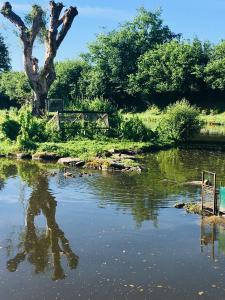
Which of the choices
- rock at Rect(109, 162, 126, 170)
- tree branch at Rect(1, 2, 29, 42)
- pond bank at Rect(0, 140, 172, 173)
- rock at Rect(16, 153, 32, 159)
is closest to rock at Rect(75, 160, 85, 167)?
pond bank at Rect(0, 140, 172, 173)

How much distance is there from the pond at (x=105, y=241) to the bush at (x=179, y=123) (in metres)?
17.7

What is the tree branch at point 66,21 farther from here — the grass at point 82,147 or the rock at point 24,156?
the rock at point 24,156

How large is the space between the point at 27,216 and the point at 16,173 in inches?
391

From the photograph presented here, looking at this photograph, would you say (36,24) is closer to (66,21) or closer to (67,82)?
(66,21)

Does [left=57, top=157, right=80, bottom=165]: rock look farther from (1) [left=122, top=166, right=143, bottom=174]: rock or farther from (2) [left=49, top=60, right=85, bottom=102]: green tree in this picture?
(2) [left=49, top=60, right=85, bottom=102]: green tree

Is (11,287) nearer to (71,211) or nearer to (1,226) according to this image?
(1,226)

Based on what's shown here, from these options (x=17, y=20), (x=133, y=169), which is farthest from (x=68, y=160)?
(x=17, y=20)

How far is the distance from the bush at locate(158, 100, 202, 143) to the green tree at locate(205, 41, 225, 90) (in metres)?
32.6

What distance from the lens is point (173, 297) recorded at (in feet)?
36.9

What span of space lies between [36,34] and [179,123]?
16989 mm

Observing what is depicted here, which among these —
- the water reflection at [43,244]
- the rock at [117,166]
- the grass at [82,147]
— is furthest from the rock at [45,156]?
the water reflection at [43,244]

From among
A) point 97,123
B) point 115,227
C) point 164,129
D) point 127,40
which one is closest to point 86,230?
point 115,227

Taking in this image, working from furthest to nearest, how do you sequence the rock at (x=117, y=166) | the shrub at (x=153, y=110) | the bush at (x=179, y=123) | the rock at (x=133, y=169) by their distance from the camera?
the shrub at (x=153, y=110) < the bush at (x=179, y=123) < the rock at (x=117, y=166) < the rock at (x=133, y=169)

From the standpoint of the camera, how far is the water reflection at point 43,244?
13.2m
